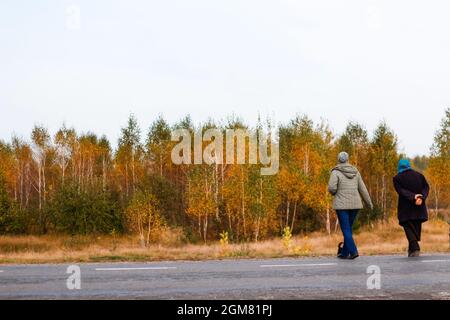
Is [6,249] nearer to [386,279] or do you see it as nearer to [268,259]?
[268,259]

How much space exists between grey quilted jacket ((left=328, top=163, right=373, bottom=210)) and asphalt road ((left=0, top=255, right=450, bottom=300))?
122cm

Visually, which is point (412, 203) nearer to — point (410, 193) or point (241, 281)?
point (410, 193)

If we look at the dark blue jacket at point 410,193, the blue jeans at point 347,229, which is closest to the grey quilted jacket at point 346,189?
the blue jeans at point 347,229

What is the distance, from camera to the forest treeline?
44312 millimetres

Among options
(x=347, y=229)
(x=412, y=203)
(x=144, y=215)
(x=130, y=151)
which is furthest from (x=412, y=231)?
(x=130, y=151)

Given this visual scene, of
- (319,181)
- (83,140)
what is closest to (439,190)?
(319,181)

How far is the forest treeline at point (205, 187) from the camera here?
44312 mm

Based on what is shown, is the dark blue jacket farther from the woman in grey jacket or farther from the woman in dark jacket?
the woman in grey jacket

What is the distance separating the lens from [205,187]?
46.0 m

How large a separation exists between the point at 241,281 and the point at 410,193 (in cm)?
530

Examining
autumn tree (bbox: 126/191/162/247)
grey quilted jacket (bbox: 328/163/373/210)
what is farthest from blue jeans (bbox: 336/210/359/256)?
autumn tree (bbox: 126/191/162/247)

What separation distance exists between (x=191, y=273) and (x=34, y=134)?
55340mm

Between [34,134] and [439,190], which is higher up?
[34,134]
